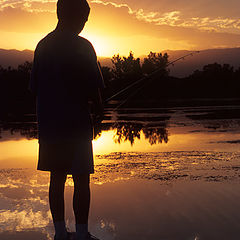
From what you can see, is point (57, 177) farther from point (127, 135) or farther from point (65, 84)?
point (127, 135)

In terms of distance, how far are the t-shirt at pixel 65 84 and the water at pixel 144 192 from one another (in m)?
1.22

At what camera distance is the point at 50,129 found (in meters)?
3.83

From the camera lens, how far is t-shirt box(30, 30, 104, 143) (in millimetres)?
3764

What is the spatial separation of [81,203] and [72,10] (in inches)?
65.1

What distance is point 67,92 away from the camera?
3.78 m

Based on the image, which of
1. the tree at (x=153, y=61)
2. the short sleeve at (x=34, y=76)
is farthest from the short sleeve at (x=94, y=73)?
the tree at (x=153, y=61)

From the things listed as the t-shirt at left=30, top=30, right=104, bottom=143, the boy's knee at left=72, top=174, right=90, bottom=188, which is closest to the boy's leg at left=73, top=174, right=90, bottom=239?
the boy's knee at left=72, top=174, right=90, bottom=188

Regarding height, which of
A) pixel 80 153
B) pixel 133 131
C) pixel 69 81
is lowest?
pixel 133 131

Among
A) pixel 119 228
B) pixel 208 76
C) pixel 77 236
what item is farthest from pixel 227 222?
pixel 208 76

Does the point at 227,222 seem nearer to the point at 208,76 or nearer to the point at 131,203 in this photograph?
the point at 131,203

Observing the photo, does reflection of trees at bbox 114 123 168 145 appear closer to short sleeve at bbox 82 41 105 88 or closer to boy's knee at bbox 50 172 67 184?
boy's knee at bbox 50 172 67 184

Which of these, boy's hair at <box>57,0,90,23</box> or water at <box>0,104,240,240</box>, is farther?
water at <box>0,104,240,240</box>

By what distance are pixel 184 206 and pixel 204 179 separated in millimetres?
1855

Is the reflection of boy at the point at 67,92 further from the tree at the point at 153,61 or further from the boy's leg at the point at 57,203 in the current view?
the tree at the point at 153,61
